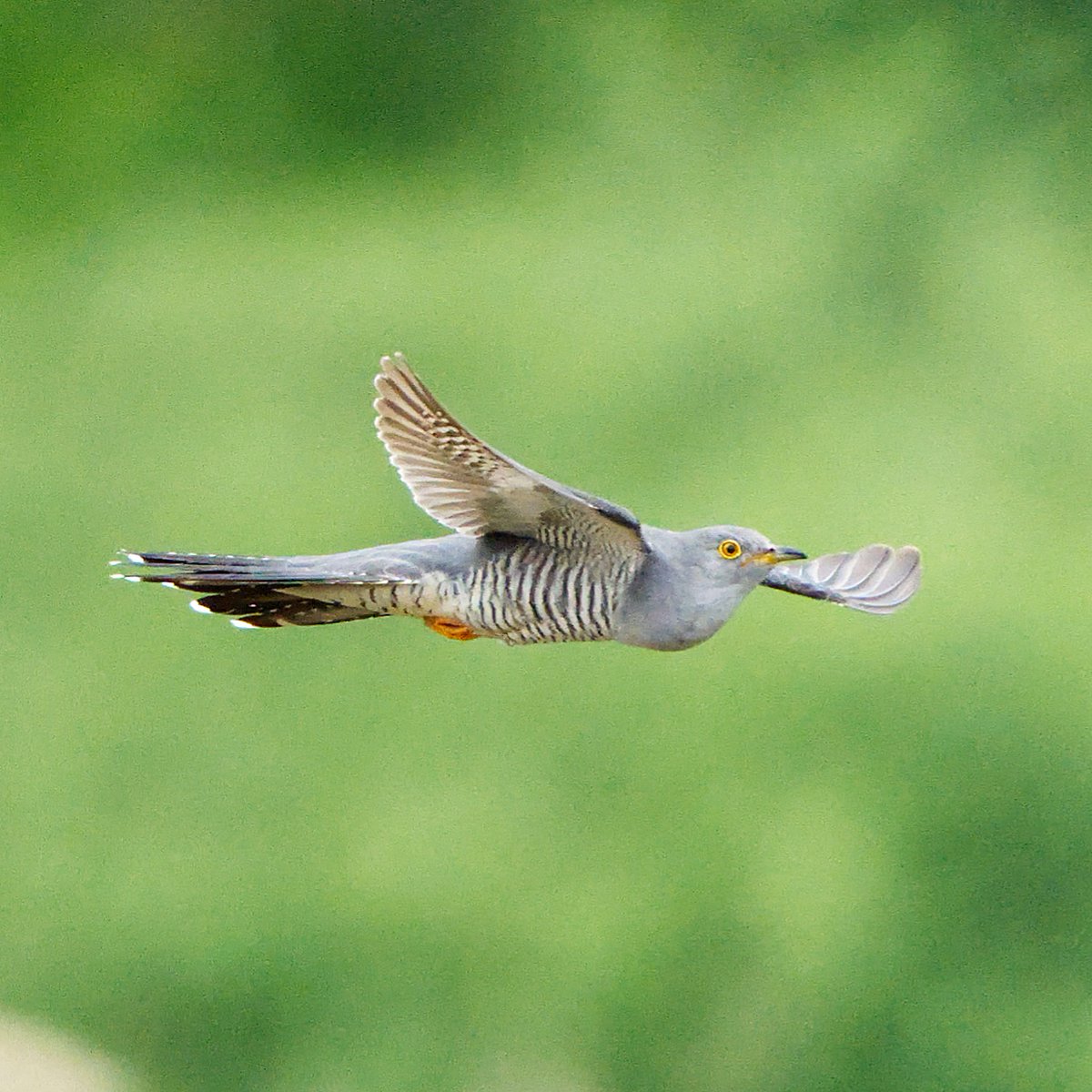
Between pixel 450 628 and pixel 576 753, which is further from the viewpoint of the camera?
pixel 576 753

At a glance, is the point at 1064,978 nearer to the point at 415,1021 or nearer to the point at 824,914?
the point at 824,914

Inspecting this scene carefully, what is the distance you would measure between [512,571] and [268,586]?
40 cm

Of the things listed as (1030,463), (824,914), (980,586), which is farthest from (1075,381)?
(824,914)

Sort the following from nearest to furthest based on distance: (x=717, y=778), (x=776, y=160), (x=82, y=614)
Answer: (x=717, y=778) < (x=82, y=614) < (x=776, y=160)

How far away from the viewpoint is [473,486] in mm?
2887

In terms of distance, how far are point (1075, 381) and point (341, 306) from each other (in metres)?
3.64

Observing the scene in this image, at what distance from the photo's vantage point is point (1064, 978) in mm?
8016

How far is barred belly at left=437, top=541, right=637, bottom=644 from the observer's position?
2988 millimetres

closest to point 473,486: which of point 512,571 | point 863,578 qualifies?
point 512,571

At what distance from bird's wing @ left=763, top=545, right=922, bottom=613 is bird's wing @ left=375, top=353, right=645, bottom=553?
2.11 feet

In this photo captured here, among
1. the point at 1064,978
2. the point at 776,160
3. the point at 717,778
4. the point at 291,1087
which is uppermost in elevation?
the point at 776,160

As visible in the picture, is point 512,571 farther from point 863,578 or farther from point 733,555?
point 863,578

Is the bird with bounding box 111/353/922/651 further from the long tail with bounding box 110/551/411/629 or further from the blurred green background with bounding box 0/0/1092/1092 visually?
the blurred green background with bounding box 0/0/1092/1092

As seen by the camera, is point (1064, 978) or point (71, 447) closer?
point (1064, 978)
